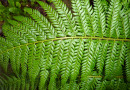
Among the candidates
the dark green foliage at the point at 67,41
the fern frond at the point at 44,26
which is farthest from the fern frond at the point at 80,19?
the fern frond at the point at 44,26

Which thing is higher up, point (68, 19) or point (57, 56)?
point (68, 19)

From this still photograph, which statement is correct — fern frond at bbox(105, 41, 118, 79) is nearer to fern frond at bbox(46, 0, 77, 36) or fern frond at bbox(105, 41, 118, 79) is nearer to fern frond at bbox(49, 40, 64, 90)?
fern frond at bbox(46, 0, 77, 36)

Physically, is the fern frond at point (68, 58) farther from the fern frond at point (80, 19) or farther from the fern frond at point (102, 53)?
the fern frond at point (102, 53)

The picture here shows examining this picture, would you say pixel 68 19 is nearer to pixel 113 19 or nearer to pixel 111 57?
pixel 113 19

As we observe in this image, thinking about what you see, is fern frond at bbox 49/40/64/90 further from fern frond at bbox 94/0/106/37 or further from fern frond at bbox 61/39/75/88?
fern frond at bbox 94/0/106/37

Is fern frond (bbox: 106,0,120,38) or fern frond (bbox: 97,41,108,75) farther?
fern frond (bbox: 97,41,108,75)

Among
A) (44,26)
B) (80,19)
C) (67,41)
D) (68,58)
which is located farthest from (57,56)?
(80,19)

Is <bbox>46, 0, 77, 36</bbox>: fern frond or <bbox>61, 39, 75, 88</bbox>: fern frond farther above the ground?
<bbox>46, 0, 77, 36</bbox>: fern frond

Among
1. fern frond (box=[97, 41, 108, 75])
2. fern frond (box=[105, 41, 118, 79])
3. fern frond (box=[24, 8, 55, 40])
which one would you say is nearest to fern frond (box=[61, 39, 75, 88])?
fern frond (box=[24, 8, 55, 40])

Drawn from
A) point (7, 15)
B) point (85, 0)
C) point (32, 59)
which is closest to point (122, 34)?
point (85, 0)

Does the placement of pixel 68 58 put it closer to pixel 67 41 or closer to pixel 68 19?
pixel 67 41

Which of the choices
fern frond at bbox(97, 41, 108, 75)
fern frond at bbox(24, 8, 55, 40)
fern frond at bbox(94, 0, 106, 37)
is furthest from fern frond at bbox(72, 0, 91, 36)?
fern frond at bbox(24, 8, 55, 40)

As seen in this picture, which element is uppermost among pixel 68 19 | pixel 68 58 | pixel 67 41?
pixel 68 19
